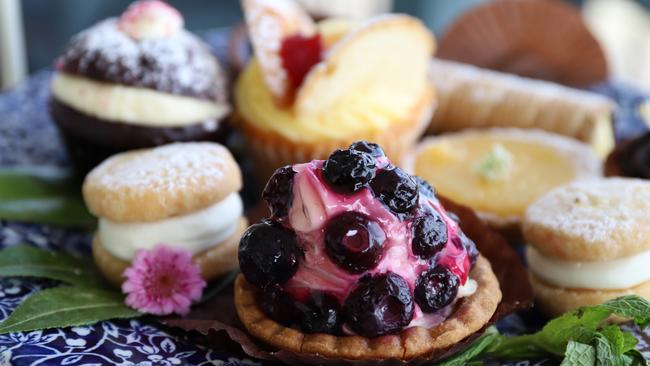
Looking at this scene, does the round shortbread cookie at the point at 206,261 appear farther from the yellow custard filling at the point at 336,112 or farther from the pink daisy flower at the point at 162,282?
the yellow custard filling at the point at 336,112

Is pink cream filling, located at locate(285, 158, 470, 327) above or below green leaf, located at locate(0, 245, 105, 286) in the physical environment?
above

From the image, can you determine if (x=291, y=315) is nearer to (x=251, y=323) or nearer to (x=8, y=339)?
(x=251, y=323)

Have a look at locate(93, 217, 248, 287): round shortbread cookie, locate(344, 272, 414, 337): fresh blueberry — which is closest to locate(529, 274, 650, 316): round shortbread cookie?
locate(344, 272, 414, 337): fresh blueberry

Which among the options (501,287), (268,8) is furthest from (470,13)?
(501,287)

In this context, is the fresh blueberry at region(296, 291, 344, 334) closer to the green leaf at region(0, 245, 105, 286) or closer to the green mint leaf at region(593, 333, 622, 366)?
the green mint leaf at region(593, 333, 622, 366)

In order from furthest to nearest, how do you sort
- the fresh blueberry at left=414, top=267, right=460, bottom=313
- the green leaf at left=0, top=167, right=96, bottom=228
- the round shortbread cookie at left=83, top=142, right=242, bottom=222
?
the green leaf at left=0, top=167, right=96, bottom=228 → the round shortbread cookie at left=83, top=142, right=242, bottom=222 → the fresh blueberry at left=414, top=267, right=460, bottom=313
